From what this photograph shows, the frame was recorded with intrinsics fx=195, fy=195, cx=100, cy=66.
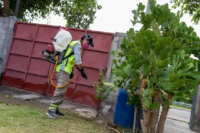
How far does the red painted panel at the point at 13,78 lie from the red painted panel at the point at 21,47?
619 millimetres

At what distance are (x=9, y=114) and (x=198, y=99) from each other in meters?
4.70

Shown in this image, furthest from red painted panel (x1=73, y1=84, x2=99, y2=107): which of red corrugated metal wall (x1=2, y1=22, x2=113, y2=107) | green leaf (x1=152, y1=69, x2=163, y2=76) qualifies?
green leaf (x1=152, y1=69, x2=163, y2=76)

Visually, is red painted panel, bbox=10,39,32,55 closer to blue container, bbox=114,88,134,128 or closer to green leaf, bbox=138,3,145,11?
blue container, bbox=114,88,134,128

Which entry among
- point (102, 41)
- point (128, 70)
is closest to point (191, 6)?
point (102, 41)

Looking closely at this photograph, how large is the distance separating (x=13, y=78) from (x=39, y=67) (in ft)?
2.91

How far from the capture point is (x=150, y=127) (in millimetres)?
2416

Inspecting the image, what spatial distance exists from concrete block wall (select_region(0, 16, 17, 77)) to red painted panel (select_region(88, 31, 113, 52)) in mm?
2496

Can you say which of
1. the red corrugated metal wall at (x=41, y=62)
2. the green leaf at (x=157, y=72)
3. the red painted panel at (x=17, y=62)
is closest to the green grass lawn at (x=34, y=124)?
the green leaf at (x=157, y=72)

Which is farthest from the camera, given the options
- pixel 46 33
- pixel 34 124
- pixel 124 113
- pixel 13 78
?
pixel 13 78

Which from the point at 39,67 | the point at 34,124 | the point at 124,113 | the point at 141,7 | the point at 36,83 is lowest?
the point at 34,124

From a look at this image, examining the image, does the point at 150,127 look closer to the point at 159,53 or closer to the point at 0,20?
the point at 159,53

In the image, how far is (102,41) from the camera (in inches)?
203

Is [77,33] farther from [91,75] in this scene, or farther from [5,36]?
[5,36]

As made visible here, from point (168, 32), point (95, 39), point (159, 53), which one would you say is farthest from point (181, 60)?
point (95, 39)
